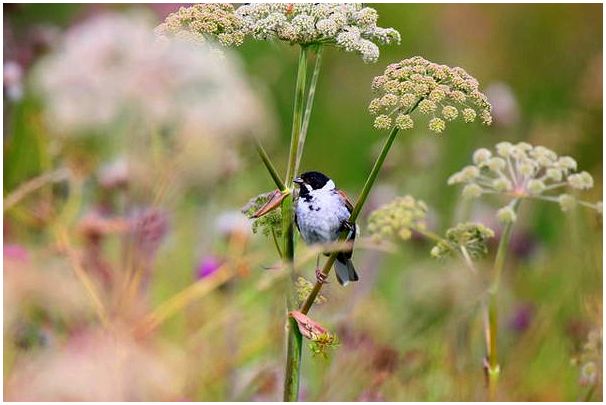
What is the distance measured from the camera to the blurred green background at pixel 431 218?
211cm

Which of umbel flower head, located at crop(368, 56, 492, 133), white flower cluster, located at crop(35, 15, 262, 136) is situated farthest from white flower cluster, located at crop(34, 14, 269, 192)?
umbel flower head, located at crop(368, 56, 492, 133)

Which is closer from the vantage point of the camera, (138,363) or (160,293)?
(138,363)

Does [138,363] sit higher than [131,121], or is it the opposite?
[131,121]

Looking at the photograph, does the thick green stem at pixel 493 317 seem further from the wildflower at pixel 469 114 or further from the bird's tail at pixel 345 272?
the wildflower at pixel 469 114

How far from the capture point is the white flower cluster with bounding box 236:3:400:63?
5.03ft

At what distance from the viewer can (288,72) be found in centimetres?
263

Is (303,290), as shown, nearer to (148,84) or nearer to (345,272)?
(345,272)

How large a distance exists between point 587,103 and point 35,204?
139 cm

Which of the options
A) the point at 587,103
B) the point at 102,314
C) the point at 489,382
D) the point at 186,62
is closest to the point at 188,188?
the point at 102,314

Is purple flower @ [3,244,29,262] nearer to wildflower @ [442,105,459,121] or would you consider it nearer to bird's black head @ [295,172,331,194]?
bird's black head @ [295,172,331,194]

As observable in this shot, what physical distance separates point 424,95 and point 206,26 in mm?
334

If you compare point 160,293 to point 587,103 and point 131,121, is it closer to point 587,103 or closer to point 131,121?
point 131,121

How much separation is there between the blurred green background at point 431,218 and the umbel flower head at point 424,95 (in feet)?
1.47

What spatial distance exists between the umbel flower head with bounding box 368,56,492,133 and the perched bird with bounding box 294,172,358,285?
182 millimetres
